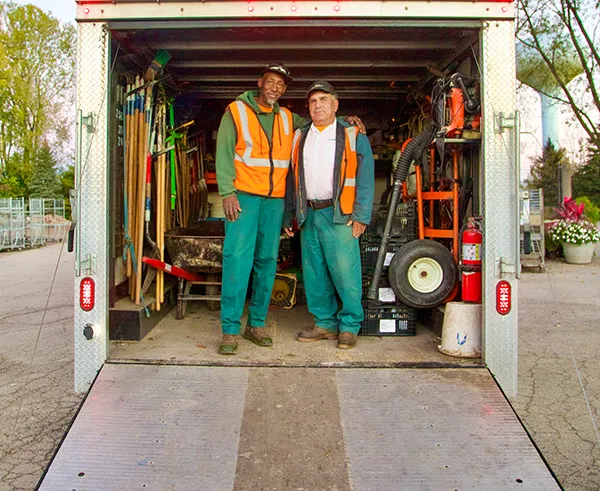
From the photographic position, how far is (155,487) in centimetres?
248

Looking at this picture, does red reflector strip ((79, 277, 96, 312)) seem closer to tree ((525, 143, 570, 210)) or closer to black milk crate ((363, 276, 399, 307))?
black milk crate ((363, 276, 399, 307))

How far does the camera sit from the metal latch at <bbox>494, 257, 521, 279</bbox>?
3.45 m

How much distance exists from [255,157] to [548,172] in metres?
34.4

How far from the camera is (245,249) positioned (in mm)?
3912

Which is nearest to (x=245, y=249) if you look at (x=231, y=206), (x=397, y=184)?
(x=231, y=206)

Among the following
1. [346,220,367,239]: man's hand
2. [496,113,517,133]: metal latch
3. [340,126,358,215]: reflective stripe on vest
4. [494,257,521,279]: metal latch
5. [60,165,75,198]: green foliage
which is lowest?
[494,257,521,279]: metal latch

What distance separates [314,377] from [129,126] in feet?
8.30

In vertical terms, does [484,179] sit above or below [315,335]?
above

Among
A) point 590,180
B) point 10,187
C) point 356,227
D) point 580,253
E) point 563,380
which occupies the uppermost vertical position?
point 590,180

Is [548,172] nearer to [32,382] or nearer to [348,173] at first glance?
[348,173]

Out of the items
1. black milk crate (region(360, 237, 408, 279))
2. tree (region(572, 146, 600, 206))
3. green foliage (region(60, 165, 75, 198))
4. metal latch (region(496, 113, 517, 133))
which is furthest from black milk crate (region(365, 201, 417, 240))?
green foliage (region(60, 165, 75, 198))

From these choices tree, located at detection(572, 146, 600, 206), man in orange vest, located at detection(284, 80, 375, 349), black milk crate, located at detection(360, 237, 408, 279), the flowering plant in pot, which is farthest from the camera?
tree, located at detection(572, 146, 600, 206)

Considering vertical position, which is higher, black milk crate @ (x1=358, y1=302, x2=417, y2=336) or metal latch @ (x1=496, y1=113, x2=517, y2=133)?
metal latch @ (x1=496, y1=113, x2=517, y2=133)

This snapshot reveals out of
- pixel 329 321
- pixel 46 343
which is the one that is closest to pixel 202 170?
pixel 46 343
